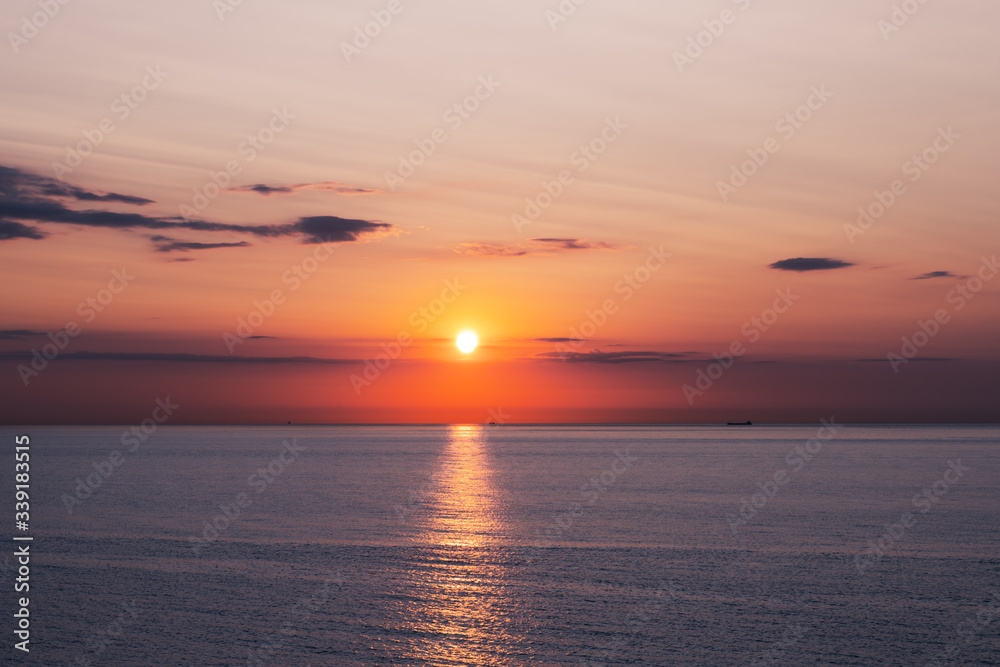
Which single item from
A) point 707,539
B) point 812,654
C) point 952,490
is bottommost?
point 812,654

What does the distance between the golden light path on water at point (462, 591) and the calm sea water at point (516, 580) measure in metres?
0.13

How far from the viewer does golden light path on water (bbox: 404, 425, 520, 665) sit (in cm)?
2547

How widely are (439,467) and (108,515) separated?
68.5 m

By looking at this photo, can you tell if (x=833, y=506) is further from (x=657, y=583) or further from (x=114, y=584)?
(x=114, y=584)

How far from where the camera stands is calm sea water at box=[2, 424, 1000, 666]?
25.7 meters

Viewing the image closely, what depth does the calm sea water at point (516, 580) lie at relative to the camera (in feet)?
84.2

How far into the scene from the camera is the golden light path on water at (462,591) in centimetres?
2547

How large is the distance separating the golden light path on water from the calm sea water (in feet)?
0.44

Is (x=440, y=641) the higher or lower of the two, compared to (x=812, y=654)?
higher

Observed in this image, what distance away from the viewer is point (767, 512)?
2315 inches

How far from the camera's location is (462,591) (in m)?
32.7

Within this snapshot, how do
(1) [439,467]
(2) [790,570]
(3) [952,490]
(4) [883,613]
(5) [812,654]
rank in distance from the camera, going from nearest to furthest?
(5) [812,654] < (4) [883,613] < (2) [790,570] < (3) [952,490] < (1) [439,467]

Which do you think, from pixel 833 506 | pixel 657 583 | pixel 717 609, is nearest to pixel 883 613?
pixel 717 609

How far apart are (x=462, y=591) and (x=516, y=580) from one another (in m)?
2.84
